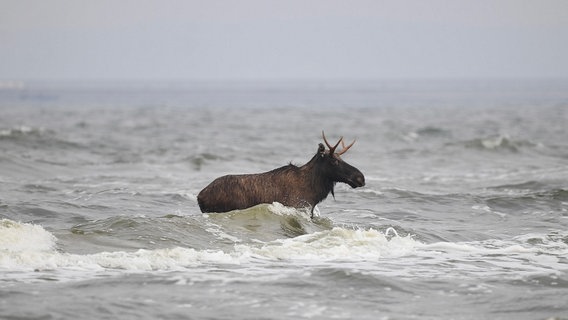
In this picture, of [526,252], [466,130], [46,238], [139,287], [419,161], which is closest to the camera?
[139,287]

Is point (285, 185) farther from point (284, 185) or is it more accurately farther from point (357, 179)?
point (357, 179)

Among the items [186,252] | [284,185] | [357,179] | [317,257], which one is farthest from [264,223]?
[186,252]

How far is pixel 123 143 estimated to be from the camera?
117 ft

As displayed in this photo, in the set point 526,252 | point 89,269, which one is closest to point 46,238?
point 89,269

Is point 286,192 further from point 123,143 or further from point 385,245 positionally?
point 123,143

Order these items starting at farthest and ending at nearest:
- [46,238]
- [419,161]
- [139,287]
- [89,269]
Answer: [419,161]
[46,238]
[89,269]
[139,287]

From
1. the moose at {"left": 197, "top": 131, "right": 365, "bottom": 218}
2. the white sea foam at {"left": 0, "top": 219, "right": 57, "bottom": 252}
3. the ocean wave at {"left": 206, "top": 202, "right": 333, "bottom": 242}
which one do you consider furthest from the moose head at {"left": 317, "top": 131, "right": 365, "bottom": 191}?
the white sea foam at {"left": 0, "top": 219, "right": 57, "bottom": 252}

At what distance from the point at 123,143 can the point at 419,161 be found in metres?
11.5

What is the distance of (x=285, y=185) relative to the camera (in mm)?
14789

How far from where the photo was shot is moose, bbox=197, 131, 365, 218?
46.9ft

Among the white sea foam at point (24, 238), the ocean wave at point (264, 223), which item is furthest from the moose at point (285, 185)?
the white sea foam at point (24, 238)

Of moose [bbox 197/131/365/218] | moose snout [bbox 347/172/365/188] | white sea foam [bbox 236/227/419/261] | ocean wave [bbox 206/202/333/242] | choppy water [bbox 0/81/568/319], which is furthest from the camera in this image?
moose snout [bbox 347/172/365/188]

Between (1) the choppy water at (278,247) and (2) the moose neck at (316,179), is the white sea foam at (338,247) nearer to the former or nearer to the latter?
(1) the choppy water at (278,247)

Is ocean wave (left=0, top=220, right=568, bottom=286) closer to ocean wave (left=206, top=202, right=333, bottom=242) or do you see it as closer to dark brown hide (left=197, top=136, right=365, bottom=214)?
ocean wave (left=206, top=202, right=333, bottom=242)
